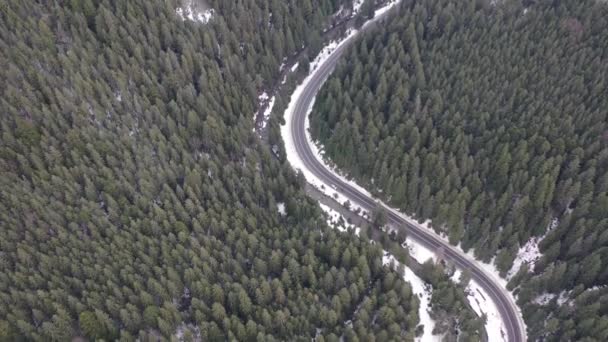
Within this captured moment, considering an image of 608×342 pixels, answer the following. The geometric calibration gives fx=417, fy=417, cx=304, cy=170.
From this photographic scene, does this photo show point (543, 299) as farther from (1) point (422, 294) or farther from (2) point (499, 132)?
(2) point (499, 132)

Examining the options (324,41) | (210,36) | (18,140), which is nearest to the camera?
(18,140)

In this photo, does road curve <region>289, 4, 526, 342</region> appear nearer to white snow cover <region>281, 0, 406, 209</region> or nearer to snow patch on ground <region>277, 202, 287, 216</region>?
white snow cover <region>281, 0, 406, 209</region>

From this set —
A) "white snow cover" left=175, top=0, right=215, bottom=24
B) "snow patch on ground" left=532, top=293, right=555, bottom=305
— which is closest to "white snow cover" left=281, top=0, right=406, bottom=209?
"white snow cover" left=175, top=0, right=215, bottom=24

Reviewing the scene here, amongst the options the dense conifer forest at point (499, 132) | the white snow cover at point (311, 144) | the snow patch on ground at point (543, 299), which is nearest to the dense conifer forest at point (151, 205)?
the white snow cover at point (311, 144)

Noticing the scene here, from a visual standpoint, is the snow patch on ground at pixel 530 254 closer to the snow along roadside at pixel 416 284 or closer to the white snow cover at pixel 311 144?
the snow along roadside at pixel 416 284

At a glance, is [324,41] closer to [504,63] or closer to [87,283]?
[504,63]

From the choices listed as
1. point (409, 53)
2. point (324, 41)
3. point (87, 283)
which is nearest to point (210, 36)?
point (324, 41)

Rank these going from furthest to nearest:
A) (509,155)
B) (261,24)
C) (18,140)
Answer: (261,24) < (509,155) < (18,140)

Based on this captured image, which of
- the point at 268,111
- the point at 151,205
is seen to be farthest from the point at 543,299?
the point at 151,205
